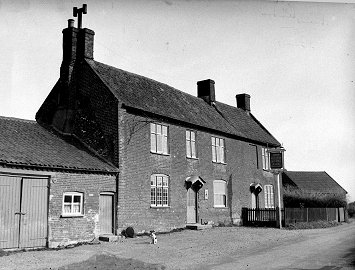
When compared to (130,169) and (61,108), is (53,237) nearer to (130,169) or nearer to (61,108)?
(130,169)

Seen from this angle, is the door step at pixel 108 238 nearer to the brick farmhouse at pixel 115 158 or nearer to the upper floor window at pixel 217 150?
the brick farmhouse at pixel 115 158

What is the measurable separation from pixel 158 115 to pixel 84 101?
15.1 feet

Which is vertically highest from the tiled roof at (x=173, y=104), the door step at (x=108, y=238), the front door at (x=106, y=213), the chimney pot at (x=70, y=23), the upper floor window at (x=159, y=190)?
the chimney pot at (x=70, y=23)

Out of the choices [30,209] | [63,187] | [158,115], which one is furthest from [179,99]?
[30,209]

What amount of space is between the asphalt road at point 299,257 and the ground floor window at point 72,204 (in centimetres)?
822

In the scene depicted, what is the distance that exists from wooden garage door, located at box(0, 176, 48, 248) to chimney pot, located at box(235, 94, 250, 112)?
28.4 metres

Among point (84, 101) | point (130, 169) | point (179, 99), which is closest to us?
point (130, 169)

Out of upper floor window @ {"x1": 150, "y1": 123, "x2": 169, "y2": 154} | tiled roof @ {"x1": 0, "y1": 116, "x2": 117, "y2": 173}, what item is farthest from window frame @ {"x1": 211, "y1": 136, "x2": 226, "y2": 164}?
tiled roof @ {"x1": 0, "y1": 116, "x2": 117, "y2": 173}

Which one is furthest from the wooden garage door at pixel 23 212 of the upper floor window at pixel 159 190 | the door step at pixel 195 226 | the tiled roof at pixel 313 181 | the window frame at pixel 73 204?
the tiled roof at pixel 313 181

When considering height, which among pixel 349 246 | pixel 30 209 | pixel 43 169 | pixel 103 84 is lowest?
pixel 349 246

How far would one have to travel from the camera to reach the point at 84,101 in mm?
23922

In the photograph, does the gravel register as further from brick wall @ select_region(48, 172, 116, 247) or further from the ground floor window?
the ground floor window

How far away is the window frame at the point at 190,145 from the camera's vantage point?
2731 centimetres

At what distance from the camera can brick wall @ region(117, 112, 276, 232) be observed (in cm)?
2195
